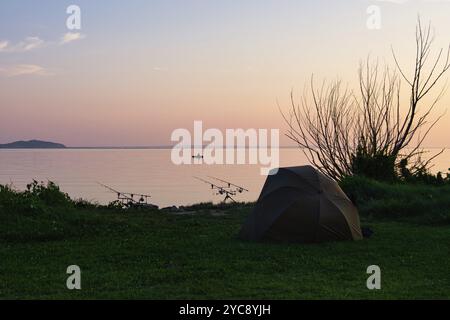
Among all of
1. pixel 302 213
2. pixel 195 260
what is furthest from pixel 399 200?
pixel 195 260

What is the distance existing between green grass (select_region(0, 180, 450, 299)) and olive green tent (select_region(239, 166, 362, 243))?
47cm

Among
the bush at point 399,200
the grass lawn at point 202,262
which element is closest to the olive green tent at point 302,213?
the grass lawn at point 202,262

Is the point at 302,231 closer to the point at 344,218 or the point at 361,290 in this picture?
the point at 344,218

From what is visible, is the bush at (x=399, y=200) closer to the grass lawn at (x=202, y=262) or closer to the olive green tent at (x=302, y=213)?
the grass lawn at (x=202, y=262)

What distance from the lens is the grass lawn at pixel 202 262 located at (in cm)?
898

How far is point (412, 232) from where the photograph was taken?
50.8 feet

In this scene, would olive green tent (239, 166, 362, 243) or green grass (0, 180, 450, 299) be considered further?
olive green tent (239, 166, 362, 243)

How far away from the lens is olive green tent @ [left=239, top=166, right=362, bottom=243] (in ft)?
45.4

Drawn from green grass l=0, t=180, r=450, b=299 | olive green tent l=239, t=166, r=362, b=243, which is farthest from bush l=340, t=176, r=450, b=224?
olive green tent l=239, t=166, r=362, b=243

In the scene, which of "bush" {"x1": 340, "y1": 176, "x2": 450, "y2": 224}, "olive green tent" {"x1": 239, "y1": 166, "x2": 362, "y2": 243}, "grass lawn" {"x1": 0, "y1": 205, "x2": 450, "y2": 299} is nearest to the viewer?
"grass lawn" {"x1": 0, "y1": 205, "x2": 450, "y2": 299}

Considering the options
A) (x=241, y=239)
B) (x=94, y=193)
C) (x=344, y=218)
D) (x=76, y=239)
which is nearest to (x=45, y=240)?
(x=76, y=239)

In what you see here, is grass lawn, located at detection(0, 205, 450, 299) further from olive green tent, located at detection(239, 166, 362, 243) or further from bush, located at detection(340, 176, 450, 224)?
bush, located at detection(340, 176, 450, 224)

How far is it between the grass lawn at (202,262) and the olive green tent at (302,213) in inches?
17.7

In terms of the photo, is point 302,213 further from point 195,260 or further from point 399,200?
point 399,200
